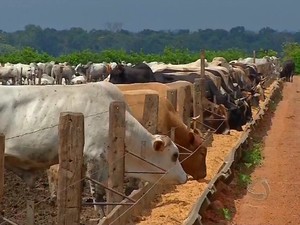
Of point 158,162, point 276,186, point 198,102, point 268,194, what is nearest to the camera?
point 158,162

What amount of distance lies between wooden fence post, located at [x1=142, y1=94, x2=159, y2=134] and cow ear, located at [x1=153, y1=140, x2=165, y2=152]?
91cm

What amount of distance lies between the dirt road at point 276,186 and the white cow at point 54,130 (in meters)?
1.99

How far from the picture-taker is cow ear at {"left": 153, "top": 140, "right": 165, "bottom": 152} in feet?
33.9

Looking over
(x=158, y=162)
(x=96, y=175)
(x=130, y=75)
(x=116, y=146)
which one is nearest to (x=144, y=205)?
(x=158, y=162)

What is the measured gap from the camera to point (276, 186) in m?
14.4

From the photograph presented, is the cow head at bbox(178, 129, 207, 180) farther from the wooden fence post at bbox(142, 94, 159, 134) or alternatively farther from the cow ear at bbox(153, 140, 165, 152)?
the cow ear at bbox(153, 140, 165, 152)

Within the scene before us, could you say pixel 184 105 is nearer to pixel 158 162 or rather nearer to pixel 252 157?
pixel 252 157

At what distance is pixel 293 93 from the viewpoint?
155 ft

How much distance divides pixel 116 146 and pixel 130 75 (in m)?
12.3

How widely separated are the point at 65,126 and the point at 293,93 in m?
41.1

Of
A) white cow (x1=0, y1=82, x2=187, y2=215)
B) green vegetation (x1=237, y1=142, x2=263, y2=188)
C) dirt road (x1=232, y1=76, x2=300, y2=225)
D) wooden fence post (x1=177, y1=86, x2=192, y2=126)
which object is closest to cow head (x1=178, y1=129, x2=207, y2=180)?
dirt road (x1=232, y1=76, x2=300, y2=225)

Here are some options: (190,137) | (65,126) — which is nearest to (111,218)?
(65,126)

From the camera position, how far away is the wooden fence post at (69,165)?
7188mm

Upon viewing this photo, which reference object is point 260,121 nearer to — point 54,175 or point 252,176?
point 252,176
